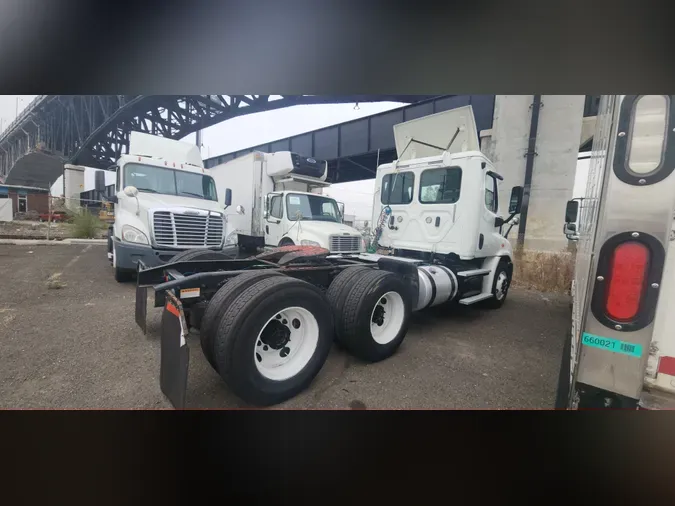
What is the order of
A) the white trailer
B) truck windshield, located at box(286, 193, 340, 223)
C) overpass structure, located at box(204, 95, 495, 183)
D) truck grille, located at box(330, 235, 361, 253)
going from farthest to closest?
truck windshield, located at box(286, 193, 340, 223) → truck grille, located at box(330, 235, 361, 253) → overpass structure, located at box(204, 95, 495, 183) → the white trailer

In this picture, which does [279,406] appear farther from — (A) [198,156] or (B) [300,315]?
(A) [198,156]

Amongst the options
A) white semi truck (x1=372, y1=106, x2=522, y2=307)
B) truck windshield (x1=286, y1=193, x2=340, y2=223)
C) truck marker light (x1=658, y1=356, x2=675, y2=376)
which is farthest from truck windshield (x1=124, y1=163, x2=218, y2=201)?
truck marker light (x1=658, y1=356, x2=675, y2=376)

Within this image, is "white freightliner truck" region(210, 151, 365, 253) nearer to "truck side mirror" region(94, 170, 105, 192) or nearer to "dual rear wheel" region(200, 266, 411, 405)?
"truck side mirror" region(94, 170, 105, 192)

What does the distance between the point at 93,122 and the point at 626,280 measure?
399 cm

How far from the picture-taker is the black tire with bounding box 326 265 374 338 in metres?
2.63

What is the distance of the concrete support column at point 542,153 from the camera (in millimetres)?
3037

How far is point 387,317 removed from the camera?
290 cm

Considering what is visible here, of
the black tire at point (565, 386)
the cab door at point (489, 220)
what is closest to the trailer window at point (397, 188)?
the cab door at point (489, 220)

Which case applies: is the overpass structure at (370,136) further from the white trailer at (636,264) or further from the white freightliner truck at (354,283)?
the white trailer at (636,264)

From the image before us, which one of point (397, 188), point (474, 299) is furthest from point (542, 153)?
point (474, 299)

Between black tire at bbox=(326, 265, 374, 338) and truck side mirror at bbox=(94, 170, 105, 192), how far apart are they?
3847mm

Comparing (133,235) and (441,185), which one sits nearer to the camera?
(441,185)

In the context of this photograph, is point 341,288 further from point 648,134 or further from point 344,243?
point 344,243

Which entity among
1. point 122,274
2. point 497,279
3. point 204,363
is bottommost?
point 204,363
